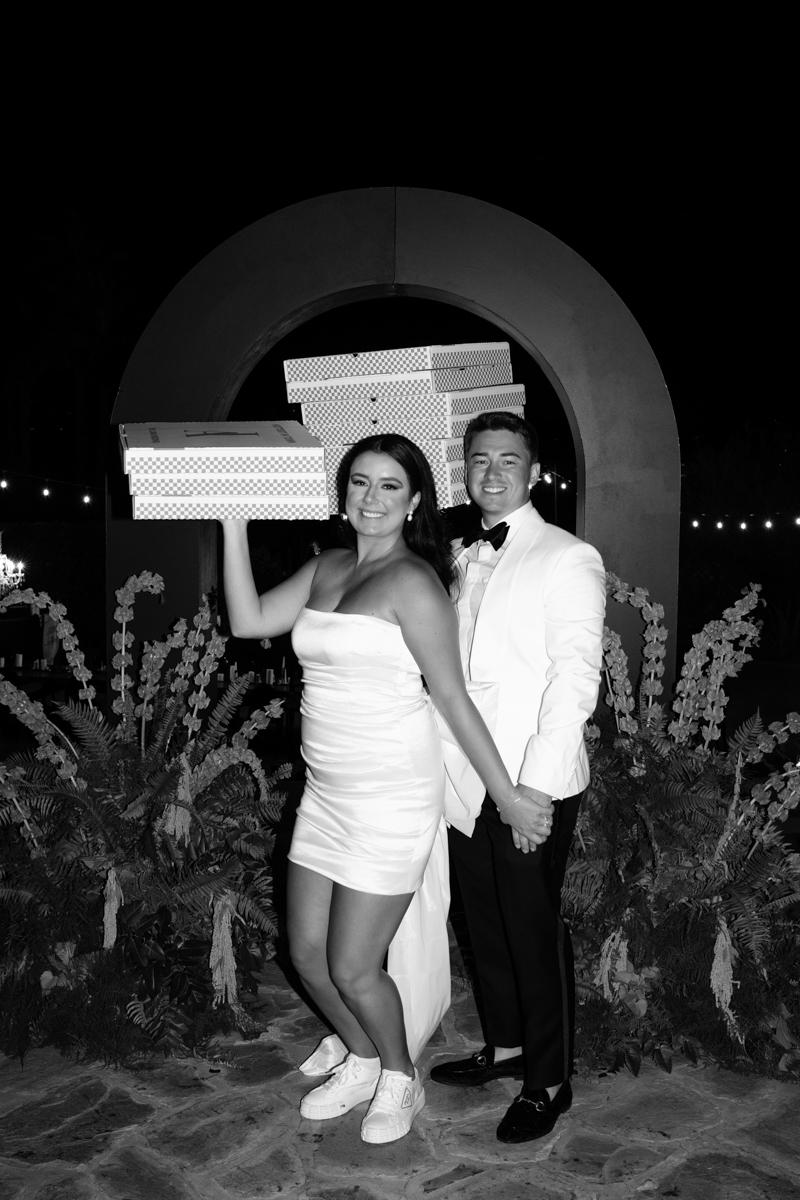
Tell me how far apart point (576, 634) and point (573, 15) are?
16035mm

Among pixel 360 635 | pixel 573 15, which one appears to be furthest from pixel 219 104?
pixel 360 635

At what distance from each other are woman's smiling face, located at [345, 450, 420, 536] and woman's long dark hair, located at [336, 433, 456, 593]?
3cm

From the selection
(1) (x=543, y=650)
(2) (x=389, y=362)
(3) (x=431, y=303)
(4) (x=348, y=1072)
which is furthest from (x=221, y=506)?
(3) (x=431, y=303)

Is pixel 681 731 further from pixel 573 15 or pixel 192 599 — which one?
pixel 573 15

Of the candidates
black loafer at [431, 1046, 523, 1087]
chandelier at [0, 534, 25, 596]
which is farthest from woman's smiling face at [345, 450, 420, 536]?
chandelier at [0, 534, 25, 596]

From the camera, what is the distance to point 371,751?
269 centimetres

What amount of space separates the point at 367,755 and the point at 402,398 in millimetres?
1464

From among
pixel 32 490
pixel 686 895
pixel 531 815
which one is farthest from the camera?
pixel 32 490

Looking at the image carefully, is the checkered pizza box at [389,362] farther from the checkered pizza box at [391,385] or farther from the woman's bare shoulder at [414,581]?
the woman's bare shoulder at [414,581]

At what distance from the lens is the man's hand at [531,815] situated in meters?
2.64

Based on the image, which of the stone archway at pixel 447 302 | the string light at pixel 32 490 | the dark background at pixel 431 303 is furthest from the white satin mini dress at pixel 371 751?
the string light at pixel 32 490

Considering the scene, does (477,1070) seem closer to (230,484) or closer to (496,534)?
(496,534)

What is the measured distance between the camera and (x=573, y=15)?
15797 mm

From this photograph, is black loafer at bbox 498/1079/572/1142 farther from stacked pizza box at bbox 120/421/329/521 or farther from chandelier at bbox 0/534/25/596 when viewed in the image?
chandelier at bbox 0/534/25/596
